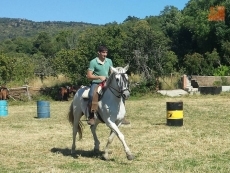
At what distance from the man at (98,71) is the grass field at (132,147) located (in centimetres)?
115

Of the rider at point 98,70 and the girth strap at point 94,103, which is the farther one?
the rider at point 98,70

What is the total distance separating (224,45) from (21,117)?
1156 inches

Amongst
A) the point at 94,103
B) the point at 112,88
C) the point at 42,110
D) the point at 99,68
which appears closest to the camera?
the point at 112,88

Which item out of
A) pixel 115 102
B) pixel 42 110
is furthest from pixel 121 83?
pixel 42 110

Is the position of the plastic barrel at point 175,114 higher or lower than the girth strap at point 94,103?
lower

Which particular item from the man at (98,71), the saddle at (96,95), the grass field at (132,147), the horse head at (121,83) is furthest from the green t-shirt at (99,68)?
the grass field at (132,147)

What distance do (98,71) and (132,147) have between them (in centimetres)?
203

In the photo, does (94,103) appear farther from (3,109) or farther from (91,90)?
(3,109)

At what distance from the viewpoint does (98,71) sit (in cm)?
920

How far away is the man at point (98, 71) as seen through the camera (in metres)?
9.08

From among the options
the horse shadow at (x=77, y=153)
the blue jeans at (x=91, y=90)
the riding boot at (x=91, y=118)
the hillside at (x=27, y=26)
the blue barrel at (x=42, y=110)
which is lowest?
the horse shadow at (x=77, y=153)

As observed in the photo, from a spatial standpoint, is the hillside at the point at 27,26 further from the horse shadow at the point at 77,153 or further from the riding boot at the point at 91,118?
the riding boot at the point at 91,118

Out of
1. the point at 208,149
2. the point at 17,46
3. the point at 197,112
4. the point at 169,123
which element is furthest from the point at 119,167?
the point at 17,46

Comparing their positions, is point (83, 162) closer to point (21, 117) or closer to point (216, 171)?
point (216, 171)
